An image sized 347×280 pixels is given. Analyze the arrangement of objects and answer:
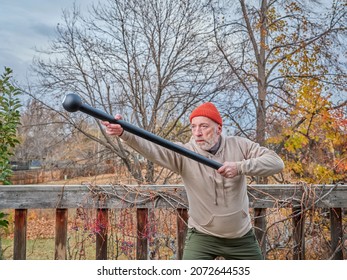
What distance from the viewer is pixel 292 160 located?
424 centimetres

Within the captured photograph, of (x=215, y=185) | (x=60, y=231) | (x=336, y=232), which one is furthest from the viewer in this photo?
(x=336, y=232)

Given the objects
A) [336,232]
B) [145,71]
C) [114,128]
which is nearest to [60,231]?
[114,128]

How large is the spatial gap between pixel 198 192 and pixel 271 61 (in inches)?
155

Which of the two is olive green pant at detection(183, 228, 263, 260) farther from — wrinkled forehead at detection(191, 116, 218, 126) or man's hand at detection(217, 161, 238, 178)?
wrinkled forehead at detection(191, 116, 218, 126)

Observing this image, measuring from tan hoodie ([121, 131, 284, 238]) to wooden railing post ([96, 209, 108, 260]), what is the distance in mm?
407

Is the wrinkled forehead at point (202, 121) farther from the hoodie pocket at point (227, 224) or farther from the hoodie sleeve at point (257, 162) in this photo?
the hoodie pocket at point (227, 224)

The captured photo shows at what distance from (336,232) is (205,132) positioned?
0.77 meters

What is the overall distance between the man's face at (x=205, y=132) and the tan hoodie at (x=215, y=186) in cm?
2

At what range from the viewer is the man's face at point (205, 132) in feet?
4.27

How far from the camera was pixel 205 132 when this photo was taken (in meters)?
1.31

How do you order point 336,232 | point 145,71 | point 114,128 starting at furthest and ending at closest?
1. point 145,71
2. point 336,232
3. point 114,128

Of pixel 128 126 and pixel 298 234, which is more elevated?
pixel 128 126

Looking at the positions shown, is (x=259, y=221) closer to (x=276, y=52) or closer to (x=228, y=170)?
(x=228, y=170)
